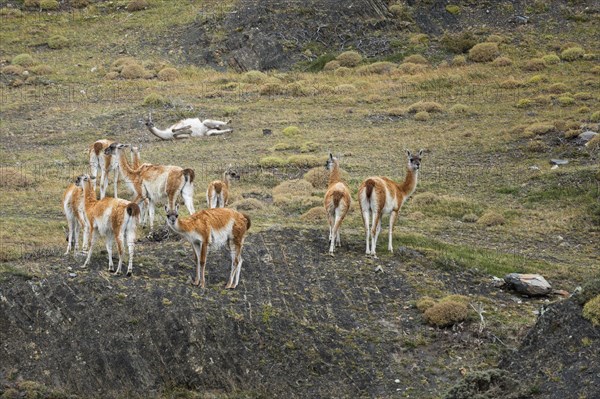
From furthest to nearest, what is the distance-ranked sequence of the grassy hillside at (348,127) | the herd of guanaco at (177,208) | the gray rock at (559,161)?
the gray rock at (559,161) < the grassy hillside at (348,127) < the herd of guanaco at (177,208)

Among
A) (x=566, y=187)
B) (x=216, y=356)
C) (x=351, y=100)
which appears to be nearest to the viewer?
(x=216, y=356)

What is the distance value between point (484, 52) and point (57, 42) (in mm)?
24457

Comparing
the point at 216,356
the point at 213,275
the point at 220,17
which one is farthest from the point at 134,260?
the point at 220,17

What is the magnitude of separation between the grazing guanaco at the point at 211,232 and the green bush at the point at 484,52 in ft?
125

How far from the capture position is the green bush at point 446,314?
21422 millimetres

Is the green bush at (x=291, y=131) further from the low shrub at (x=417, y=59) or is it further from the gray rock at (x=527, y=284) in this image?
the gray rock at (x=527, y=284)

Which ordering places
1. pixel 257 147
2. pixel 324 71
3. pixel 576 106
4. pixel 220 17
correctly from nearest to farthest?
pixel 257 147
pixel 576 106
pixel 324 71
pixel 220 17

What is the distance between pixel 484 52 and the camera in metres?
57.2

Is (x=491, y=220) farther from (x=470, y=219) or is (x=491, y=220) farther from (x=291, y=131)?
(x=291, y=131)

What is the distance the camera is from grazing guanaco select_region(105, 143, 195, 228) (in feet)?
83.3

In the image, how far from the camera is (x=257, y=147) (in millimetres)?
41688

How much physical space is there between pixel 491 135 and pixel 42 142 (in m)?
18.6

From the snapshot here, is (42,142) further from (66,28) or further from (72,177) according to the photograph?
(66,28)

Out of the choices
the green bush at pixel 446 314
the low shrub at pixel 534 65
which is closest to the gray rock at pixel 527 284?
the green bush at pixel 446 314
